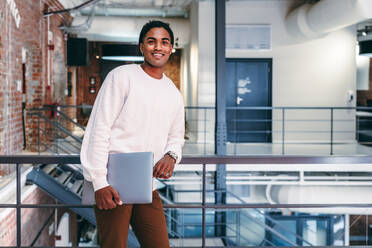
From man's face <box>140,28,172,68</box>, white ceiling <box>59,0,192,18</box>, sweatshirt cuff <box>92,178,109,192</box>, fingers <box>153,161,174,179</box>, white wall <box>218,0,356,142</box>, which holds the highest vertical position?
white ceiling <box>59,0,192,18</box>

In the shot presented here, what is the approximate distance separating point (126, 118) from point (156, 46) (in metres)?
0.26

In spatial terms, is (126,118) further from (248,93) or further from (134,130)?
(248,93)

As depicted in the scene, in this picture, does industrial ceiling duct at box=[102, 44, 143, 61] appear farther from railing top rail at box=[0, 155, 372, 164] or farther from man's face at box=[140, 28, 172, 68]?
man's face at box=[140, 28, 172, 68]

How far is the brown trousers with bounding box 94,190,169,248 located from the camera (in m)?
1.49

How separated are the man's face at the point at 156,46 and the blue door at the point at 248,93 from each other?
284 inches

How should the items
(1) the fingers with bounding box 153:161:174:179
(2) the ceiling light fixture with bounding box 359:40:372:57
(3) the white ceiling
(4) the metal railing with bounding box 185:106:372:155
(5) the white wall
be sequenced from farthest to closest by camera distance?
(3) the white ceiling < (5) the white wall < (4) the metal railing with bounding box 185:106:372:155 < (2) the ceiling light fixture with bounding box 359:40:372:57 < (1) the fingers with bounding box 153:161:174:179

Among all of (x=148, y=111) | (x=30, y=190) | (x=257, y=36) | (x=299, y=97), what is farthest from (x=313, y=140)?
(x=148, y=111)

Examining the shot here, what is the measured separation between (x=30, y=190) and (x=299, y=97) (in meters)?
5.44

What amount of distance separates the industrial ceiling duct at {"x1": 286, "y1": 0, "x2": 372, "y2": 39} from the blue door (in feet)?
3.06

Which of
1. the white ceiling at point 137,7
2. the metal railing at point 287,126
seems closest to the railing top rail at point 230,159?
the metal railing at point 287,126

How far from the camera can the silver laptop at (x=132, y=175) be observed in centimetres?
146

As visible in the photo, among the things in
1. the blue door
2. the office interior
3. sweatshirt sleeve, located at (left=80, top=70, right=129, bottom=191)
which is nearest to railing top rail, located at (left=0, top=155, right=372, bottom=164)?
sweatshirt sleeve, located at (left=80, top=70, right=129, bottom=191)

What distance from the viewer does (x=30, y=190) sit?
5.17 meters

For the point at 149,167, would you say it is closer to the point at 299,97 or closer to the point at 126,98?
the point at 126,98
